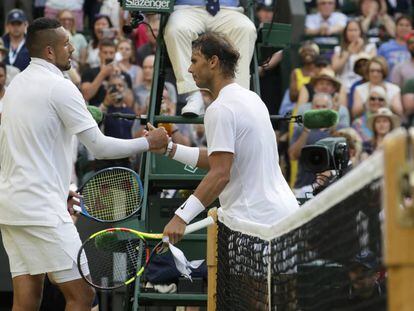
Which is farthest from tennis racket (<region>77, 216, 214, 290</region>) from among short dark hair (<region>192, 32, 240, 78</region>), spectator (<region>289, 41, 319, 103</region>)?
spectator (<region>289, 41, 319, 103</region>)

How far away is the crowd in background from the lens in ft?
42.0

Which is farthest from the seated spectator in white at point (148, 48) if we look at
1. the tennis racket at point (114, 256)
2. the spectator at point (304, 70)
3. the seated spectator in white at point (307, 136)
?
the tennis racket at point (114, 256)

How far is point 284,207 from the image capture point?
6578 millimetres

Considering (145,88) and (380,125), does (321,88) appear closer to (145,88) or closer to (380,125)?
(380,125)

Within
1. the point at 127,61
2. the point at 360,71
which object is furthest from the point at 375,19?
the point at 127,61

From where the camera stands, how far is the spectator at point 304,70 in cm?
1420

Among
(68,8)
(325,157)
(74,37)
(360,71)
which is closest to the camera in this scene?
(325,157)

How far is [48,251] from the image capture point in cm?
678

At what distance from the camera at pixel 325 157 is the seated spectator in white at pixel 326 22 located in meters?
8.05

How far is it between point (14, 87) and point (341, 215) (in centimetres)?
322

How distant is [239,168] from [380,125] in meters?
6.45

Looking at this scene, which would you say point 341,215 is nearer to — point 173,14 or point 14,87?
point 14,87

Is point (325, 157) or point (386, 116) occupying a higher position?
point (386, 116)

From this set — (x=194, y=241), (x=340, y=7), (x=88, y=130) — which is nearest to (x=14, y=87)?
(x=88, y=130)
